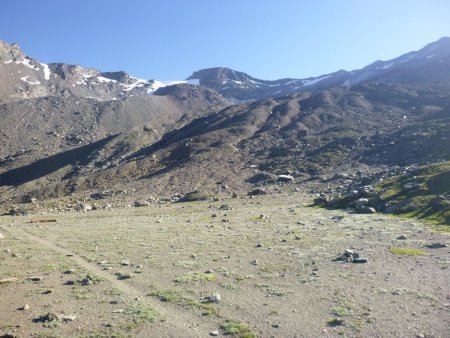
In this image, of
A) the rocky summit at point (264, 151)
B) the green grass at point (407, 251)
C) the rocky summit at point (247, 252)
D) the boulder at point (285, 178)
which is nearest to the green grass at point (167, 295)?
the rocky summit at point (247, 252)

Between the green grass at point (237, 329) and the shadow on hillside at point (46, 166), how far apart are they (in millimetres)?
137590

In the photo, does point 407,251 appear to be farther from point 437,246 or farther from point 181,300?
point 181,300

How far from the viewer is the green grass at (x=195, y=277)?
949 inches

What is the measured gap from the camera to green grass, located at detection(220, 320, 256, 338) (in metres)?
16.8

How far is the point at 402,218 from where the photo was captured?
149ft

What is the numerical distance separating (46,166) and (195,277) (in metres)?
142

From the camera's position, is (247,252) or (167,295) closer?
(167,295)

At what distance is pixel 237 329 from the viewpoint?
56.4 ft

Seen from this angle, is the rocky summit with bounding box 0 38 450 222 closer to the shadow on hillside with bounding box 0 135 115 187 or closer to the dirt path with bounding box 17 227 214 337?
the shadow on hillside with bounding box 0 135 115 187

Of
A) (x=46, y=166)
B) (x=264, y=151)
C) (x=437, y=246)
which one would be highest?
(x=46, y=166)

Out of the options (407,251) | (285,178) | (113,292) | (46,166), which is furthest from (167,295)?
(46,166)

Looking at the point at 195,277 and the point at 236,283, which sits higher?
the point at 195,277

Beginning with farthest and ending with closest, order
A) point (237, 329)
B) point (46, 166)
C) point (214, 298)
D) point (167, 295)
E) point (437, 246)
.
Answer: point (46, 166)
point (437, 246)
point (167, 295)
point (214, 298)
point (237, 329)

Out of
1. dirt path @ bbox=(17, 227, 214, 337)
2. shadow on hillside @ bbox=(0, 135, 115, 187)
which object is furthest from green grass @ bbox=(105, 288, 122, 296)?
shadow on hillside @ bbox=(0, 135, 115, 187)
